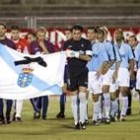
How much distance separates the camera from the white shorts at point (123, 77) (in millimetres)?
14898

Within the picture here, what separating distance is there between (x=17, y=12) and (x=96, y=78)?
703 inches

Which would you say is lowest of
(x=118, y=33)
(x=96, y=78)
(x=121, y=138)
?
(x=121, y=138)

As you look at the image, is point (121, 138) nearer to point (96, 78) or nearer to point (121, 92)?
point (96, 78)

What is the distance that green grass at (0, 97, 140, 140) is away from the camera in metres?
12.1

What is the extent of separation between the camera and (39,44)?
15297mm

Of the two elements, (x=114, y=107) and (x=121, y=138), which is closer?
(x=121, y=138)

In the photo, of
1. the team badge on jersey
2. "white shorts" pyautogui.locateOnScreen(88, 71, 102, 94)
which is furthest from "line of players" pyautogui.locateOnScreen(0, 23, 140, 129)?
the team badge on jersey

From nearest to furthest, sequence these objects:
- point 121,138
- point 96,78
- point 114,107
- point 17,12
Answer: point 121,138, point 96,78, point 114,107, point 17,12

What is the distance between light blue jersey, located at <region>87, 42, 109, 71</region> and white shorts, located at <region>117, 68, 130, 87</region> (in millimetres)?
1067

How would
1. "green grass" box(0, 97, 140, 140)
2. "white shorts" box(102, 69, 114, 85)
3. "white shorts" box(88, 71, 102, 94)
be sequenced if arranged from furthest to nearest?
"white shorts" box(102, 69, 114, 85) < "white shorts" box(88, 71, 102, 94) < "green grass" box(0, 97, 140, 140)

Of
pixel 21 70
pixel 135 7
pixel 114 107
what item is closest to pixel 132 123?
pixel 114 107

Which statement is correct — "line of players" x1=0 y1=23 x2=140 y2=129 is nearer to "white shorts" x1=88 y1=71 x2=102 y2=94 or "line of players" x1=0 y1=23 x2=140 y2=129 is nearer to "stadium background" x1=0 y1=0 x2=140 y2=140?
"white shorts" x1=88 y1=71 x2=102 y2=94

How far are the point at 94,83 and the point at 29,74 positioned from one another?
1.40 m

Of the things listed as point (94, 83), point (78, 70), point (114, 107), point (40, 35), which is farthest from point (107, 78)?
point (40, 35)
